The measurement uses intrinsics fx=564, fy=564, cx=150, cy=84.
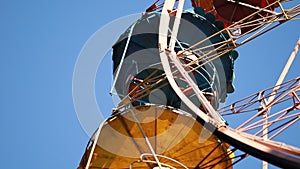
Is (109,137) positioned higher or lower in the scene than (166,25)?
lower

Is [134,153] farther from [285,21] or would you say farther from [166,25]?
[285,21]

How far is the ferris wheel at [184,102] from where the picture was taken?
501 inches

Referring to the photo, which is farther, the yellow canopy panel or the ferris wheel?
the yellow canopy panel

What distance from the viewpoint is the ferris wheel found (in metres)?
12.7

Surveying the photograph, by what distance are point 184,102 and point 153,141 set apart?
201 inches

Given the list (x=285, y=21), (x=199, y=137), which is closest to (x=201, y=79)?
(x=199, y=137)

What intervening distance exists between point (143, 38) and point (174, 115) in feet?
16.4

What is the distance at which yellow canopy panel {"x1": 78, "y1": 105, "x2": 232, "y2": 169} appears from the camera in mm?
17062

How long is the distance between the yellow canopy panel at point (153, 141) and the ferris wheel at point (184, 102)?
0.03m

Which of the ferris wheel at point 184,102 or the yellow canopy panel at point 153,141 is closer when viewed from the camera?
the ferris wheel at point 184,102

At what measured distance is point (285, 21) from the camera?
1590 centimetres

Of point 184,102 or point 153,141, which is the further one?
point 153,141

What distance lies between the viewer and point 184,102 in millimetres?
12859

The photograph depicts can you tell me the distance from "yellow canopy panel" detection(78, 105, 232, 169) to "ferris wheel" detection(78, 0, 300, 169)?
1.2 inches
